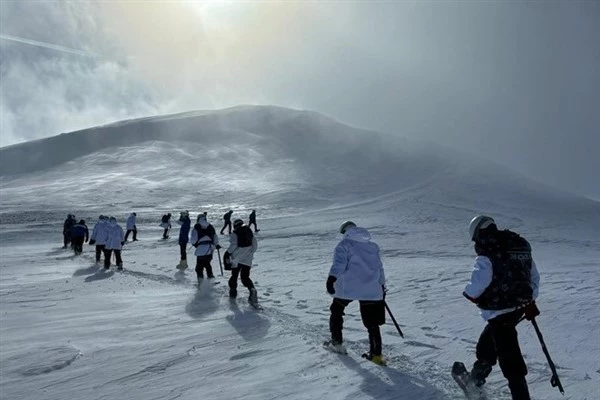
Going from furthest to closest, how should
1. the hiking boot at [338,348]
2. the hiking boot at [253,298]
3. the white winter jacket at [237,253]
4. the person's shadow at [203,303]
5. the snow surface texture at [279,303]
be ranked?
the white winter jacket at [237,253]
the hiking boot at [253,298]
the person's shadow at [203,303]
the hiking boot at [338,348]
the snow surface texture at [279,303]

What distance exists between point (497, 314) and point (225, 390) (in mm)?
3034

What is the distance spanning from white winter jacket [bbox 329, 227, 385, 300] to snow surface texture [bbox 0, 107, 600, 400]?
866 millimetres

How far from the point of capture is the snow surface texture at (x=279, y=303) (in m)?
6.54

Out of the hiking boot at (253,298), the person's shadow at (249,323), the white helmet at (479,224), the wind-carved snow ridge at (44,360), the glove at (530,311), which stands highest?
the white helmet at (479,224)

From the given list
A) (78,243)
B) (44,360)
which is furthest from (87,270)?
(44,360)

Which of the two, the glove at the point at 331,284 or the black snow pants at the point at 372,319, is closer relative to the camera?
the glove at the point at 331,284

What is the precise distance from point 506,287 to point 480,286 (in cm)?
24

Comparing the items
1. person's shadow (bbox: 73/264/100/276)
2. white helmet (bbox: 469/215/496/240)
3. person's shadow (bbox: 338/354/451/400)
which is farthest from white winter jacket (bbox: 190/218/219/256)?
white helmet (bbox: 469/215/496/240)

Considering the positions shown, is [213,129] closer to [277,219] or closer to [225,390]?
[277,219]

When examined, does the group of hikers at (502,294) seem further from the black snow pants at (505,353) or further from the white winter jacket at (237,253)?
the white winter jacket at (237,253)

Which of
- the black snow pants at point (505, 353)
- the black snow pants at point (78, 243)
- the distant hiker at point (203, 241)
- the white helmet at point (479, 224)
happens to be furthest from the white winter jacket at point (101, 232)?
the white helmet at point (479, 224)

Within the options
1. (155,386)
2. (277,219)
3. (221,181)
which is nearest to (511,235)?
(155,386)

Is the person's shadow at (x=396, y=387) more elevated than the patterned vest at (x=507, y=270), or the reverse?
the patterned vest at (x=507, y=270)

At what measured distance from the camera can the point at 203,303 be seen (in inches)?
456
